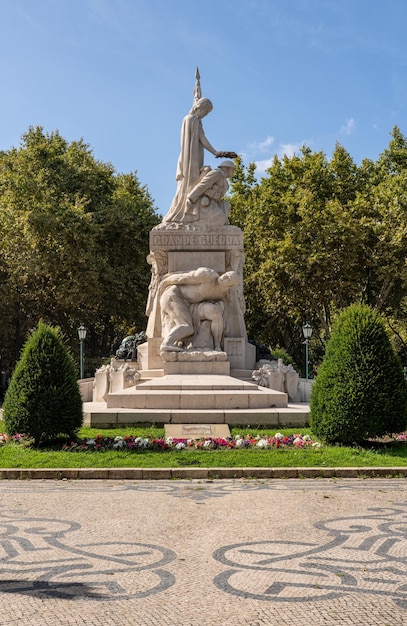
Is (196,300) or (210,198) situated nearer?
(196,300)

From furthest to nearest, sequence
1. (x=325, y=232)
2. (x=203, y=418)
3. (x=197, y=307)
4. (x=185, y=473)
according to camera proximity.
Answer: (x=325, y=232) < (x=197, y=307) < (x=203, y=418) < (x=185, y=473)

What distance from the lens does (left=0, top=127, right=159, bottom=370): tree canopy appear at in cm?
3325

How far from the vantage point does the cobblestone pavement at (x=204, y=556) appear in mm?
4441

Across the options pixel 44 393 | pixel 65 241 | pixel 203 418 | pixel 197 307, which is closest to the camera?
pixel 44 393

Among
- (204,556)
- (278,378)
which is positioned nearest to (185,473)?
(204,556)

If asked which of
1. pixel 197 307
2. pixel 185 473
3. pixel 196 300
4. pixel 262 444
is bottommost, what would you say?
pixel 185 473

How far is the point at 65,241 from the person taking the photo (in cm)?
3338

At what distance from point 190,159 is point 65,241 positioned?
14.8 metres

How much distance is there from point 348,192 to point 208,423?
77.7ft

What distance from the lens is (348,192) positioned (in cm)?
3478

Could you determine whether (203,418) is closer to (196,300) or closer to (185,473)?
(185,473)

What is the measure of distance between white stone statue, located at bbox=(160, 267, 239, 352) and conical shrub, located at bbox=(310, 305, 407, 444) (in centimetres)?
597

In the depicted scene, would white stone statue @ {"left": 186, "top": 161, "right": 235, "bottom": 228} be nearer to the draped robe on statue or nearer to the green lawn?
the draped robe on statue

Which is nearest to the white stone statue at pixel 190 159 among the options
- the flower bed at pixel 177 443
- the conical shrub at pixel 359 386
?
the conical shrub at pixel 359 386
